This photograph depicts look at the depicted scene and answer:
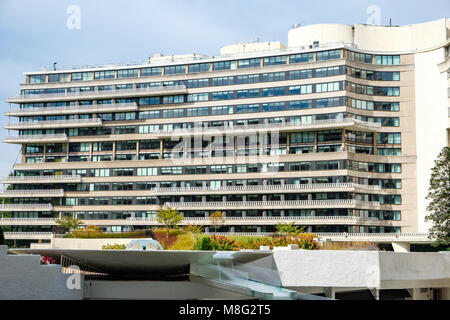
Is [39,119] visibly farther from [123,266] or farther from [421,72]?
[123,266]

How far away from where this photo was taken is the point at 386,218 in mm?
91875

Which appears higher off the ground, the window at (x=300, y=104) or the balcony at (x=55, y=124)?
the window at (x=300, y=104)

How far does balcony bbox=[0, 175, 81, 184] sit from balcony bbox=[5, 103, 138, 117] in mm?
12392

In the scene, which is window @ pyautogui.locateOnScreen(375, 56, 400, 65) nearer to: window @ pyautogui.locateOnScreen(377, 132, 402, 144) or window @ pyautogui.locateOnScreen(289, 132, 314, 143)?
window @ pyautogui.locateOnScreen(377, 132, 402, 144)

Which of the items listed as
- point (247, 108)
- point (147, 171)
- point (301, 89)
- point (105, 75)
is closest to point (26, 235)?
point (147, 171)

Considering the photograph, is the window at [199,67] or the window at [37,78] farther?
the window at [37,78]

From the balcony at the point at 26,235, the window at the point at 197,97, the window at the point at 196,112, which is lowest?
the balcony at the point at 26,235

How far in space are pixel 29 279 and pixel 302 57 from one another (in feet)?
266

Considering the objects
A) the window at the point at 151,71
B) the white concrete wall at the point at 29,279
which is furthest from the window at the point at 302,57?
the white concrete wall at the point at 29,279

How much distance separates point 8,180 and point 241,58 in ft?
167

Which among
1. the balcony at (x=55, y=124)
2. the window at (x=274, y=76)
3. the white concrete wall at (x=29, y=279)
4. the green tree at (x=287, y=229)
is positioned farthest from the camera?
the balcony at (x=55, y=124)

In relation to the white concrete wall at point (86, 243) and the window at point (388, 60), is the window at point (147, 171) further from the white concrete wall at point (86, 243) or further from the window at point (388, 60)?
the window at point (388, 60)

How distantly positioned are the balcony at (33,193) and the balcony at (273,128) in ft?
74.7

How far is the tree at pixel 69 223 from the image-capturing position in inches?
3885
